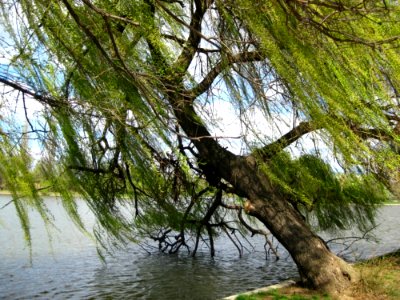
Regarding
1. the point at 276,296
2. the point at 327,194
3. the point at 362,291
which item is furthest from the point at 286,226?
the point at 327,194

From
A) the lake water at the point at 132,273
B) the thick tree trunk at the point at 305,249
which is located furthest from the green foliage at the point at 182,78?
the lake water at the point at 132,273

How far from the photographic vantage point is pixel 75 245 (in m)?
11.5

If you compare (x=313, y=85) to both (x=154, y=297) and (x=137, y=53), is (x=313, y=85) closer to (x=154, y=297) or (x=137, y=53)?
(x=137, y=53)

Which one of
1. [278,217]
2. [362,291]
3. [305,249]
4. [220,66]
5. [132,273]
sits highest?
[220,66]

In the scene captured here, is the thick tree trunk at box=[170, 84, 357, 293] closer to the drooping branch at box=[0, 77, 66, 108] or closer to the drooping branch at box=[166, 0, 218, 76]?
the drooping branch at box=[166, 0, 218, 76]

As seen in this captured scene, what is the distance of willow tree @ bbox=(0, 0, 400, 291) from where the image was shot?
3.05 metres

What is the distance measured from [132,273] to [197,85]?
4.80m

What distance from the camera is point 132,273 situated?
26.3 feet

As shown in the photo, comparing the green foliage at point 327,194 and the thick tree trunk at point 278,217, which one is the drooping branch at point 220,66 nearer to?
the thick tree trunk at point 278,217

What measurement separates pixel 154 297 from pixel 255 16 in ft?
13.8

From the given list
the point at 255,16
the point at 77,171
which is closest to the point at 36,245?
the point at 77,171

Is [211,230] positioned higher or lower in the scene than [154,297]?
higher

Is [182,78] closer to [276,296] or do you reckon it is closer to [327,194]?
[276,296]

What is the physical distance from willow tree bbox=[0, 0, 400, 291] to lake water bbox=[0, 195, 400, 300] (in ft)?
4.58
